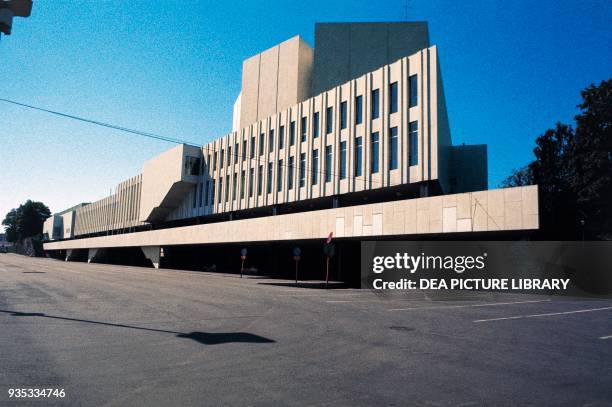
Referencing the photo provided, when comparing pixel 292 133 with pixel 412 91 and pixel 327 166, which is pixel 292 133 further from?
pixel 412 91

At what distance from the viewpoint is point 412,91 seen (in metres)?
29.0

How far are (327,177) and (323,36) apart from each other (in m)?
19.5

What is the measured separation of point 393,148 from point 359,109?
5224 millimetres

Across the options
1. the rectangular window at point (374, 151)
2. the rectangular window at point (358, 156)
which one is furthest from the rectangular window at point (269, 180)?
the rectangular window at point (374, 151)

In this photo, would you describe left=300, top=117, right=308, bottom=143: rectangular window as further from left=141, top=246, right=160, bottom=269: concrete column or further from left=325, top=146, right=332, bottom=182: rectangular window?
left=141, top=246, right=160, bottom=269: concrete column

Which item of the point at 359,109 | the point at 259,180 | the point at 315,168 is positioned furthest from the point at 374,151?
the point at 259,180

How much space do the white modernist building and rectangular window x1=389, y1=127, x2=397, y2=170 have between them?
84 mm

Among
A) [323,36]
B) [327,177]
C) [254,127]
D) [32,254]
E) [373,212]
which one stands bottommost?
[32,254]

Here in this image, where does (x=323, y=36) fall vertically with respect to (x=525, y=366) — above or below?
above

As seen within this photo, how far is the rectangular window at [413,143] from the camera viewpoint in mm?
28031

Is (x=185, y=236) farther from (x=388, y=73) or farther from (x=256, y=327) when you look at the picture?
(x=256, y=327)

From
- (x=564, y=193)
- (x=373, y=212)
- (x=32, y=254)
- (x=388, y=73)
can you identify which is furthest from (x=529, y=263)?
(x=32, y=254)

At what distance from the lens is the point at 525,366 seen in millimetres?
6781

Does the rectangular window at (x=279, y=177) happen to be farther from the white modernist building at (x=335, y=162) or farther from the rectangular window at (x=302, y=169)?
the rectangular window at (x=302, y=169)
